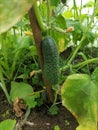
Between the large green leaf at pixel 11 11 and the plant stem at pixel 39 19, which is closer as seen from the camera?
the large green leaf at pixel 11 11

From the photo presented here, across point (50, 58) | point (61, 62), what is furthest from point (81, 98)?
point (61, 62)

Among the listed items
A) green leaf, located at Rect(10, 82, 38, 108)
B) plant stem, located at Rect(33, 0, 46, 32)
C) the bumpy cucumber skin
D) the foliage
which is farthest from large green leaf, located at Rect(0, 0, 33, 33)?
green leaf, located at Rect(10, 82, 38, 108)

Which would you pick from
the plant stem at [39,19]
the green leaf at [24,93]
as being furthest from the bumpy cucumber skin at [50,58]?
the green leaf at [24,93]

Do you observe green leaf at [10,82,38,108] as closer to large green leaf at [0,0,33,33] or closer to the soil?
the soil

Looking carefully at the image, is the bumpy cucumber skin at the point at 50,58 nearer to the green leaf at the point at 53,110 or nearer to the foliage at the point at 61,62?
the foliage at the point at 61,62

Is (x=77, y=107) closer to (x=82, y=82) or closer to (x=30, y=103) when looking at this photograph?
(x=82, y=82)

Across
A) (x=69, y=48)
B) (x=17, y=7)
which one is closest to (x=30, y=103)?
(x=69, y=48)
